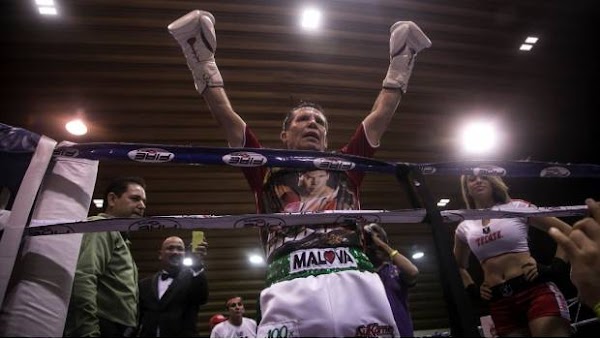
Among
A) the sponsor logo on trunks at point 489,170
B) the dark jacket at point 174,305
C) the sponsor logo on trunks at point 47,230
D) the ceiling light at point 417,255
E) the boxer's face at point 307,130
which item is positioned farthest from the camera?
the ceiling light at point 417,255

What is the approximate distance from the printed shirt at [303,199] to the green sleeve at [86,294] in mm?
1221

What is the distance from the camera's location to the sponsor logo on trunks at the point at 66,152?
55.5 inches

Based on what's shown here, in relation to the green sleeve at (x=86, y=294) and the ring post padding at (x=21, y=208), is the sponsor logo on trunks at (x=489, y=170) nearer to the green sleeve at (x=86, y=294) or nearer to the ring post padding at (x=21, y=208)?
the ring post padding at (x=21, y=208)

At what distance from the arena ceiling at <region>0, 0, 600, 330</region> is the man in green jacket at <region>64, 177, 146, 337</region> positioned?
2.80m

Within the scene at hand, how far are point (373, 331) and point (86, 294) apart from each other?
176 cm

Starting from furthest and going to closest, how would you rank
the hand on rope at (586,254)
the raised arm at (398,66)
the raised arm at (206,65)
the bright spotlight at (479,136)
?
the bright spotlight at (479,136) < the raised arm at (398,66) < the raised arm at (206,65) < the hand on rope at (586,254)

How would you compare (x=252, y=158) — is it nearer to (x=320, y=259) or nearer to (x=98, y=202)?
(x=320, y=259)

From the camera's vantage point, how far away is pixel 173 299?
12.2ft

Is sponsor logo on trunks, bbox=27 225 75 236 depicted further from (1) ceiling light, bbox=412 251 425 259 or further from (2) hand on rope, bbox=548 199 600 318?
(1) ceiling light, bbox=412 251 425 259

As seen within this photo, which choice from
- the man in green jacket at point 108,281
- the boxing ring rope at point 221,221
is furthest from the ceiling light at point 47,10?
the boxing ring rope at point 221,221

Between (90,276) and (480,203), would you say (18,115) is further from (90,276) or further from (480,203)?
(480,203)

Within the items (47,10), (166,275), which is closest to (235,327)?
(166,275)

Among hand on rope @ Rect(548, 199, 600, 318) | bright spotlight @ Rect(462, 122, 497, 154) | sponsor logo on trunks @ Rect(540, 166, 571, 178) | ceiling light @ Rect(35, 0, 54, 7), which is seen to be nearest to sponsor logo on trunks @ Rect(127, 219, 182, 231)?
hand on rope @ Rect(548, 199, 600, 318)

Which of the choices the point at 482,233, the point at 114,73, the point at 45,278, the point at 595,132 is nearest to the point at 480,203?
the point at 482,233
